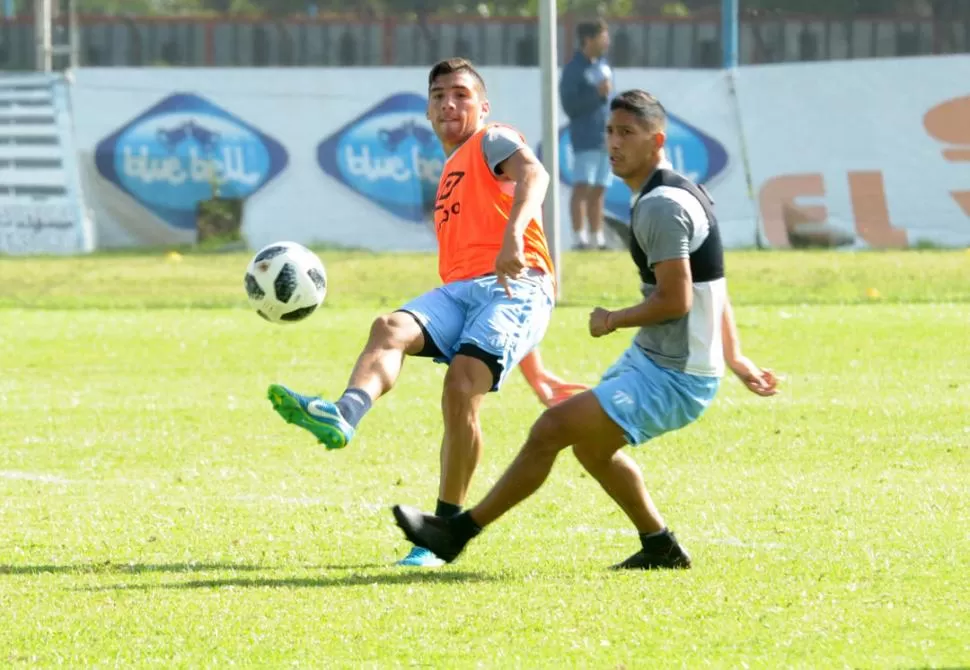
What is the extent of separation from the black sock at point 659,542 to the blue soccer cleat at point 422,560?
2.57 feet

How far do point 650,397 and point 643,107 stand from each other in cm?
104

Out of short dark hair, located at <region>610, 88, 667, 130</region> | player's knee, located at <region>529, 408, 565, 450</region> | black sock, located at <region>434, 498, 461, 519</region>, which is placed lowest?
black sock, located at <region>434, 498, 461, 519</region>

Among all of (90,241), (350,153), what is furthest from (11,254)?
(350,153)

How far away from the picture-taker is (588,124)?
67.7 feet

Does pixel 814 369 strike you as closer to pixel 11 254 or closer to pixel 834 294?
pixel 834 294

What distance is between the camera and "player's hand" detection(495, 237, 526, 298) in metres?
7.20

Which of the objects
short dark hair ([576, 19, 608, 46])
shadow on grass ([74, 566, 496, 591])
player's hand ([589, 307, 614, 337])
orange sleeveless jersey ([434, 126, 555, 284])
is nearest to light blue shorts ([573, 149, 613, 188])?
short dark hair ([576, 19, 608, 46])

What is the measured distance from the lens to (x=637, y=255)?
6.90 metres

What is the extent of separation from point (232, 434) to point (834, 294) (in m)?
8.48

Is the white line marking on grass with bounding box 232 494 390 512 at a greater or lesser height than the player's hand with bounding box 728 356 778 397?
lesser

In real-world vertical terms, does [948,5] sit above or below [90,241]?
above

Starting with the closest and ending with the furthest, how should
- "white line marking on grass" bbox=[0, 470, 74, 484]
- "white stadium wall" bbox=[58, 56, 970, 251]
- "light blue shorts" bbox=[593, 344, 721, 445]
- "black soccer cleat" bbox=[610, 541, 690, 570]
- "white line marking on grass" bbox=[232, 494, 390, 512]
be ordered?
"light blue shorts" bbox=[593, 344, 721, 445] → "black soccer cleat" bbox=[610, 541, 690, 570] → "white line marking on grass" bbox=[232, 494, 390, 512] → "white line marking on grass" bbox=[0, 470, 74, 484] → "white stadium wall" bbox=[58, 56, 970, 251]

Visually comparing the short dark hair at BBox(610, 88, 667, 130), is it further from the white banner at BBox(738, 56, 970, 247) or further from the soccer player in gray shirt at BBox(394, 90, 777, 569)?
the white banner at BBox(738, 56, 970, 247)

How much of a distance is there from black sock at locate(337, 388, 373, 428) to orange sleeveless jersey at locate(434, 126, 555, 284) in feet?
3.28
